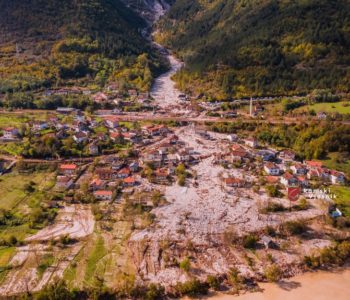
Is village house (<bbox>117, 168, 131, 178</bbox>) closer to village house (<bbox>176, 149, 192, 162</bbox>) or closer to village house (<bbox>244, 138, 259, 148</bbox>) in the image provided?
village house (<bbox>176, 149, 192, 162</bbox>)

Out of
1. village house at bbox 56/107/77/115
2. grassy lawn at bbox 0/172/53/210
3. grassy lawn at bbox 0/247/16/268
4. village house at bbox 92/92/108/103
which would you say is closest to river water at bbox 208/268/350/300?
grassy lawn at bbox 0/247/16/268

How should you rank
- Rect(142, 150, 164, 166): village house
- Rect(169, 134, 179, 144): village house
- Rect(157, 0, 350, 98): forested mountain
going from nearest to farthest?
Rect(142, 150, 164, 166): village house < Rect(169, 134, 179, 144): village house < Rect(157, 0, 350, 98): forested mountain

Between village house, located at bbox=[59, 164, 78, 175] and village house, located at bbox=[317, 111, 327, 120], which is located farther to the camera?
village house, located at bbox=[317, 111, 327, 120]

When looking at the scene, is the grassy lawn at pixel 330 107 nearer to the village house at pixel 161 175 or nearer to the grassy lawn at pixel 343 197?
the grassy lawn at pixel 343 197

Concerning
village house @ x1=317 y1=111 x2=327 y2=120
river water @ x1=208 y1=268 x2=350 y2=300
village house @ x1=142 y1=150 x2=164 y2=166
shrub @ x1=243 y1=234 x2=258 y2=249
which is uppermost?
village house @ x1=317 y1=111 x2=327 y2=120

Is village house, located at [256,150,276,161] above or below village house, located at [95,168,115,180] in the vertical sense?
Answer: above

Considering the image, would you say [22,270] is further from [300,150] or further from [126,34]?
[126,34]

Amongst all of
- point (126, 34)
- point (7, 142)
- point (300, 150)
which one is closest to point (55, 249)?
point (7, 142)
